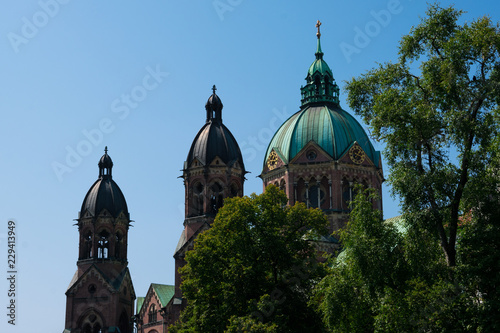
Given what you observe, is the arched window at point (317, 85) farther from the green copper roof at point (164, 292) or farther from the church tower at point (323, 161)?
the green copper roof at point (164, 292)

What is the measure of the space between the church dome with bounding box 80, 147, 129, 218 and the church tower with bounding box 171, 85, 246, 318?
49.1 feet

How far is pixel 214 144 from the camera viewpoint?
222 feet

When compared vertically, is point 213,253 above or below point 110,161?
below

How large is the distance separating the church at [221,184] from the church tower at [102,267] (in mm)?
106

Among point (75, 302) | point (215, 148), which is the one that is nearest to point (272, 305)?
point (215, 148)

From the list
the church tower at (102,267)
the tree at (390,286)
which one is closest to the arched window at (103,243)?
the church tower at (102,267)

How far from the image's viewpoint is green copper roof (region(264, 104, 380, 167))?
224 feet

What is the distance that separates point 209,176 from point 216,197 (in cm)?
206

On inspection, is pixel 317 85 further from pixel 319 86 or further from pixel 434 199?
pixel 434 199

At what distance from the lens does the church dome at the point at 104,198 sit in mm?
79125

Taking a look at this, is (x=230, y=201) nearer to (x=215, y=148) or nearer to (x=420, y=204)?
(x=420, y=204)

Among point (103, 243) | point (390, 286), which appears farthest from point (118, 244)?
point (390, 286)

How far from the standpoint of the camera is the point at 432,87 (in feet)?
105

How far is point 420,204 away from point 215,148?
125 feet
